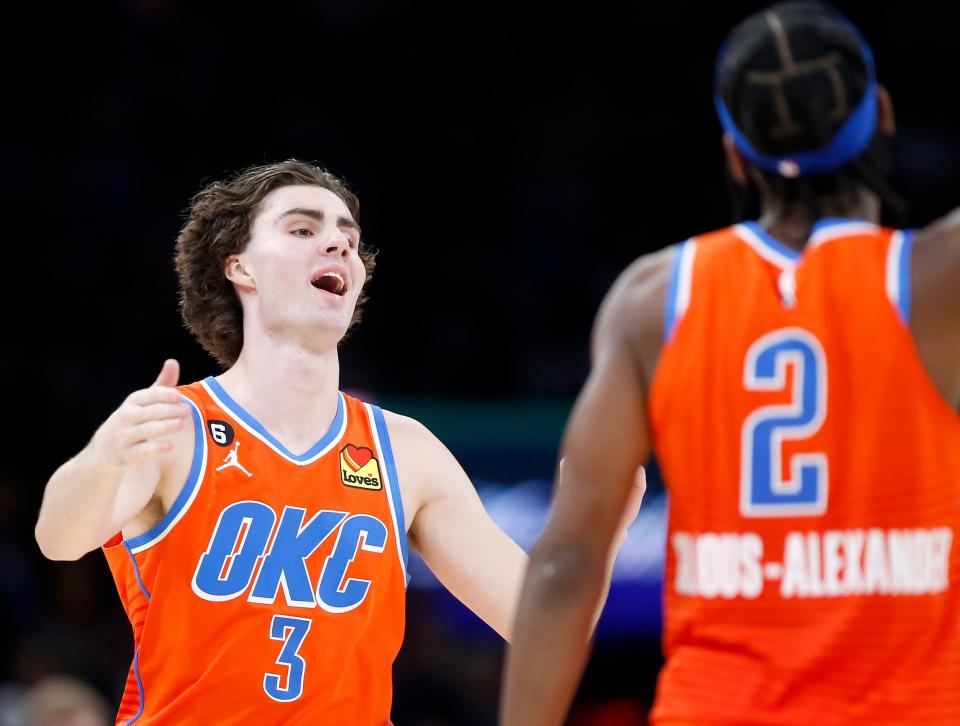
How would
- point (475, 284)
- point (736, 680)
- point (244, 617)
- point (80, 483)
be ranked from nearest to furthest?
point (736, 680) → point (80, 483) → point (244, 617) → point (475, 284)

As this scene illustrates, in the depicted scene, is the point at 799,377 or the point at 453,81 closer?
the point at 799,377

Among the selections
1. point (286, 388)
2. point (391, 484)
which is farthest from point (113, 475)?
point (391, 484)

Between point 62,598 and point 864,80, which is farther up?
point 864,80

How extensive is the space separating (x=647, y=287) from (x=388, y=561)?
6.52 ft

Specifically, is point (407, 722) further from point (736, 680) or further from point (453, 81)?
point (736, 680)

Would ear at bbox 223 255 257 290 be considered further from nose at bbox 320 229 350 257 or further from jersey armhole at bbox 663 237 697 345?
jersey armhole at bbox 663 237 697 345

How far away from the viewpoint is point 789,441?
271 cm

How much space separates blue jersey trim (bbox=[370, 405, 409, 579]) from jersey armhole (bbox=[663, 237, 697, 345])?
2020 mm

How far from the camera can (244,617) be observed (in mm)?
4320

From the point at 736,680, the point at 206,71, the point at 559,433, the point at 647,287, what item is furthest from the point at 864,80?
the point at 206,71

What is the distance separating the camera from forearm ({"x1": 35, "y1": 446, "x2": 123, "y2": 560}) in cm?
393

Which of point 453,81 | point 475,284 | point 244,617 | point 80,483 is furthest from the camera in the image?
point 453,81

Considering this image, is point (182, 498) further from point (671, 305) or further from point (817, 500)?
point (817, 500)

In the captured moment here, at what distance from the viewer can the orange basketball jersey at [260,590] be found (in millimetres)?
4285
